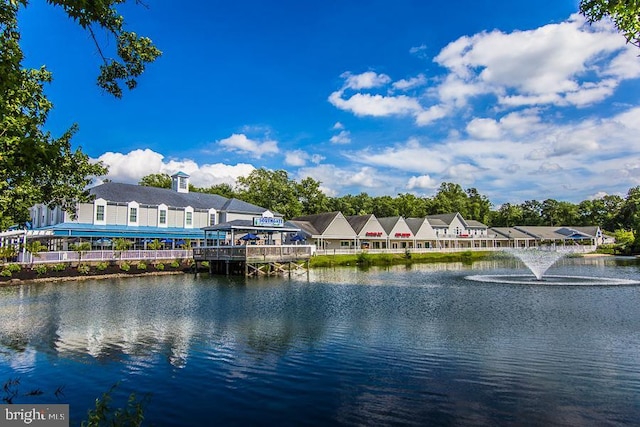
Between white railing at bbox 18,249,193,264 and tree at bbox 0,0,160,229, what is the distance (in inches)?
981

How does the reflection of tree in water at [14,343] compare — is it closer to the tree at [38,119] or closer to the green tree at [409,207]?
the tree at [38,119]

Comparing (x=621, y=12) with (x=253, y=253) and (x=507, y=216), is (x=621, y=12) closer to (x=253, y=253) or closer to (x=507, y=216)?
(x=253, y=253)

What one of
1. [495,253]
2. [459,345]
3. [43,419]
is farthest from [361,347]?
[495,253]

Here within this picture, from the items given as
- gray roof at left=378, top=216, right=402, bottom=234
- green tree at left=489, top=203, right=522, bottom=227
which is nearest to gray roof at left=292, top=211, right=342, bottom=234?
gray roof at left=378, top=216, right=402, bottom=234

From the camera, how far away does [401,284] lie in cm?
2850

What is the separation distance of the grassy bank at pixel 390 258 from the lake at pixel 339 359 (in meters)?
28.9

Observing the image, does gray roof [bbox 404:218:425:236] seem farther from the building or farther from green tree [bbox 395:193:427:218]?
the building

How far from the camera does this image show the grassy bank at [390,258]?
50022 millimetres

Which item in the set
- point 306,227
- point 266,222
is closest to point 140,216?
point 266,222

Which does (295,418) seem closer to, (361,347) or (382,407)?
(382,407)

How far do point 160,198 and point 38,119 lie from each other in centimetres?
4057

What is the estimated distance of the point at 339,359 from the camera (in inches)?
430

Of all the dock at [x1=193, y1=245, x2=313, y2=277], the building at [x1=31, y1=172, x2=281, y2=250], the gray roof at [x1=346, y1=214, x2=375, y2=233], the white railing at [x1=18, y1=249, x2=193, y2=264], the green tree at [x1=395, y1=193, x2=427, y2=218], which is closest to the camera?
the white railing at [x1=18, y1=249, x2=193, y2=264]

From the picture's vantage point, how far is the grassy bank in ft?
164
